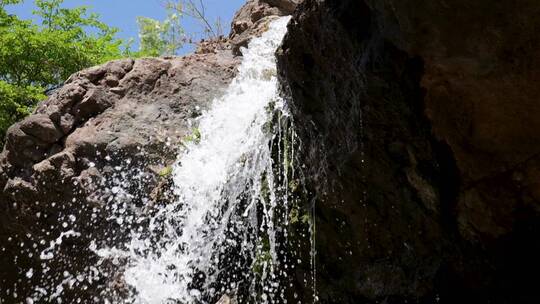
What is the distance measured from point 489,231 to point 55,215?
3943 mm

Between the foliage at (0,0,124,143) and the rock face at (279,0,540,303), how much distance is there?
721 cm

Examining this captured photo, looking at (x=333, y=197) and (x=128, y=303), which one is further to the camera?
(x=128, y=303)

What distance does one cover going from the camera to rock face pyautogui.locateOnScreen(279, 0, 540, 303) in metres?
2.97

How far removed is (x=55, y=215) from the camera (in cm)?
545

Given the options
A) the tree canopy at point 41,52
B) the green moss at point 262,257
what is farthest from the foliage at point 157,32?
the green moss at point 262,257

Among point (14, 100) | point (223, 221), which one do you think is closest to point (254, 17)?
point (223, 221)

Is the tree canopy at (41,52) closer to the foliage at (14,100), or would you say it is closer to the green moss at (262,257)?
the foliage at (14,100)

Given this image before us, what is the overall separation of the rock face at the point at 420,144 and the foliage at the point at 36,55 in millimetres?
7208

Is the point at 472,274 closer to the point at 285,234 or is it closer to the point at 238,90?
the point at 285,234

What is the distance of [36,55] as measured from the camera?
1016 centimetres

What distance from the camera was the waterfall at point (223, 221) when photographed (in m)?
4.41

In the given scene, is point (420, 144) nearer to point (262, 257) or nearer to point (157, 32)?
point (262, 257)

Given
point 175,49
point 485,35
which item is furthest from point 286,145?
point 175,49

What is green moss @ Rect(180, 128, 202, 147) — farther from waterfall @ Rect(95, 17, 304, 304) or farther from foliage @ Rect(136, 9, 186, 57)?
foliage @ Rect(136, 9, 186, 57)
